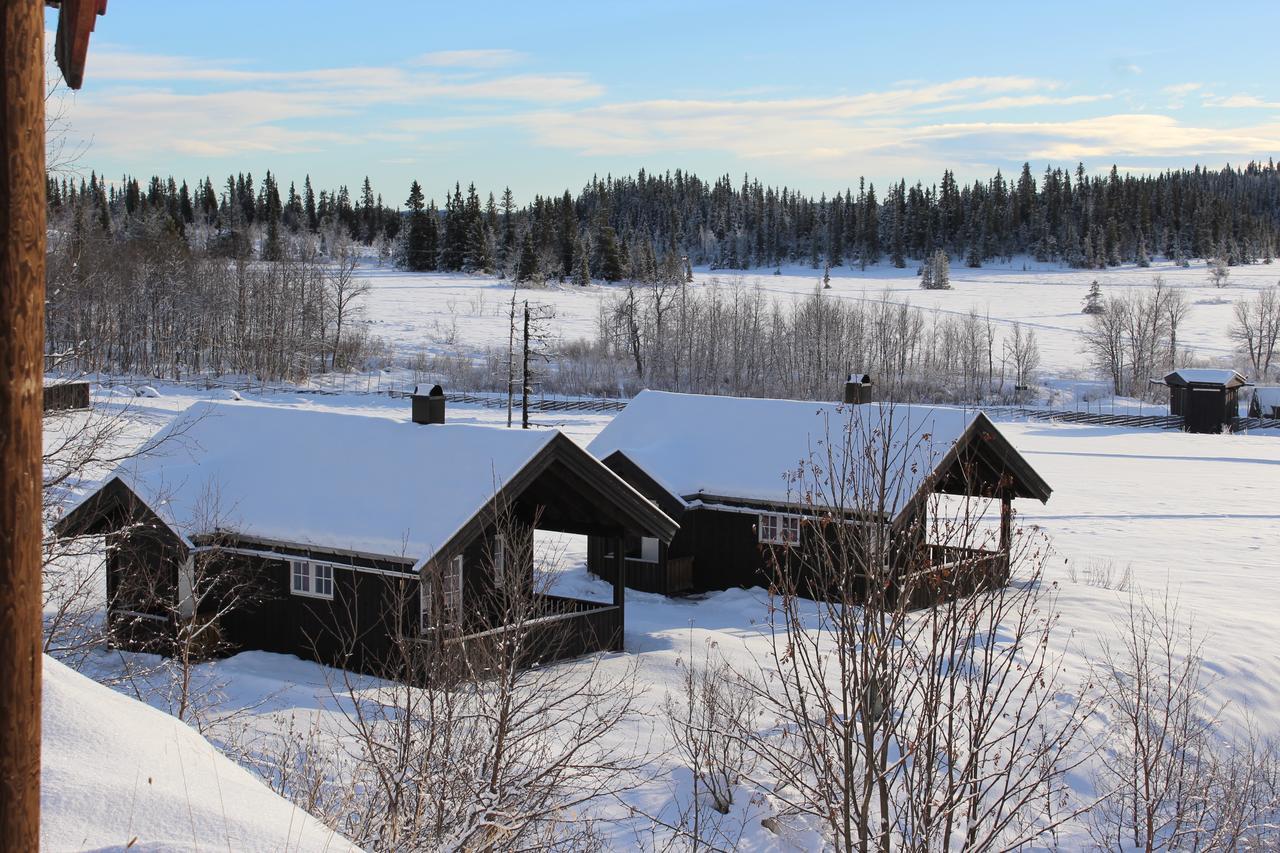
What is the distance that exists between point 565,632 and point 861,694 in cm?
1109

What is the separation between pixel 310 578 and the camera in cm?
1741

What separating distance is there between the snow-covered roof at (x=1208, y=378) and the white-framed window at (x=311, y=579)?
5518cm

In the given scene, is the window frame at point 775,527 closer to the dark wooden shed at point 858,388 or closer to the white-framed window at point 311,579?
the dark wooden shed at point 858,388

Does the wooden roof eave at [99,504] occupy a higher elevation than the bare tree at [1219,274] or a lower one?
lower

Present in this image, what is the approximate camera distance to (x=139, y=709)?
20.0 feet

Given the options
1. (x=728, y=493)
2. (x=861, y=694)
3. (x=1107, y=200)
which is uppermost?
(x=1107, y=200)

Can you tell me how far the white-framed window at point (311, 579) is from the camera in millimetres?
17344

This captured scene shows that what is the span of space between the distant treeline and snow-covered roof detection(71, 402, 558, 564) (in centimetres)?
10096

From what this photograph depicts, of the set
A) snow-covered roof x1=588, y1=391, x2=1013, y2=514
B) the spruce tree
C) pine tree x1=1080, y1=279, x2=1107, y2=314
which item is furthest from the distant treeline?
snow-covered roof x1=588, y1=391, x2=1013, y2=514

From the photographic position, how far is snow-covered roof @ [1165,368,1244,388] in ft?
194

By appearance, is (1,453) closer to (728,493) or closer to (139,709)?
(139,709)

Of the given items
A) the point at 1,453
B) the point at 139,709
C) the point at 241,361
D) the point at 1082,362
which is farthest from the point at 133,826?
the point at 1082,362

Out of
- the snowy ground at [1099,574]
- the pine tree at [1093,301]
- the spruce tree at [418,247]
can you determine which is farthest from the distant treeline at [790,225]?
the snowy ground at [1099,574]

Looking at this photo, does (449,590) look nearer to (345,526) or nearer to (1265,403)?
(345,526)
